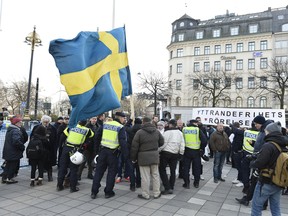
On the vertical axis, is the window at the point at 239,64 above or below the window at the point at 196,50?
below

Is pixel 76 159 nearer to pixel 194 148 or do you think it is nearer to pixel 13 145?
pixel 13 145

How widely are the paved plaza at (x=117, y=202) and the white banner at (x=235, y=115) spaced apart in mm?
3703

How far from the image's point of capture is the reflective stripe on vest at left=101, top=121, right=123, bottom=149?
242 inches

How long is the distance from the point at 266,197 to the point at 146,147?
8.94ft

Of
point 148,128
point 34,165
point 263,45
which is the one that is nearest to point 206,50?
point 263,45

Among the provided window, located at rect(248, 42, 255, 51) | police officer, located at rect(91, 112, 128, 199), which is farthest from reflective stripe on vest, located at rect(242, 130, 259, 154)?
window, located at rect(248, 42, 255, 51)

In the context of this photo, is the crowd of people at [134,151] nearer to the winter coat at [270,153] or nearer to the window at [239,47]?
the winter coat at [270,153]

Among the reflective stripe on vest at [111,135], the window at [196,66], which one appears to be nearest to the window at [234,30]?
the window at [196,66]

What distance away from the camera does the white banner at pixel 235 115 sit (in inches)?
384

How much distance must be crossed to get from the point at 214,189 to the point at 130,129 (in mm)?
2844

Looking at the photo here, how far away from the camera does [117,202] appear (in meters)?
5.80

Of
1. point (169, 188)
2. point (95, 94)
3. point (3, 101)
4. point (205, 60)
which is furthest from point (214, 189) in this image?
point (3, 101)

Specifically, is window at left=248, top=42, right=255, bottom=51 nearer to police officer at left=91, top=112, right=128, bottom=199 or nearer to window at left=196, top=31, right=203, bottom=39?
window at left=196, top=31, right=203, bottom=39

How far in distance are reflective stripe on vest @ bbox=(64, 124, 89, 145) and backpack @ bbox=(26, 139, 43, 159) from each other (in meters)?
0.89
